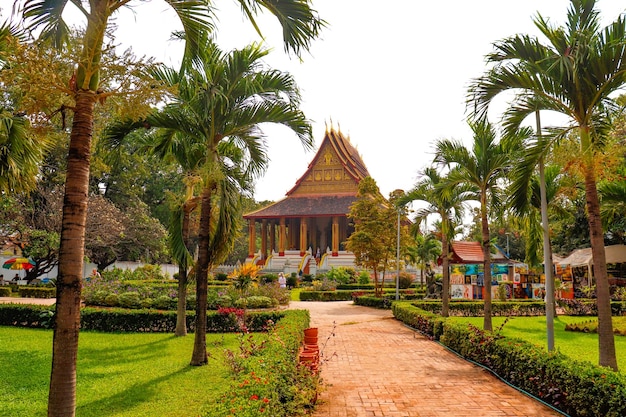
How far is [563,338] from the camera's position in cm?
1307

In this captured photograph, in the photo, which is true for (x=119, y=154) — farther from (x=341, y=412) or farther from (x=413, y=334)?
(x=413, y=334)

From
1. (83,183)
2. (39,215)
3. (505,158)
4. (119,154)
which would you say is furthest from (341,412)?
(39,215)

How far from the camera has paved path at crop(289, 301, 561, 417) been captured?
20.6 ft

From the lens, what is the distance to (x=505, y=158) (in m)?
11.6

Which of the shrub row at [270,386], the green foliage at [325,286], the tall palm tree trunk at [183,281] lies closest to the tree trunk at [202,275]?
the shrub row at [270,386]

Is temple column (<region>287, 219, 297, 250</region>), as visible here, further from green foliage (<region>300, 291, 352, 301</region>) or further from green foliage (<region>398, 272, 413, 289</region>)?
green foliage (<region>300, 291, 352, 301</region>)

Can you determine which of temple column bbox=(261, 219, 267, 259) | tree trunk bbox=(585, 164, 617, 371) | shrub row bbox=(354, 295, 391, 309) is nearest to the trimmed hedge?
shrub row bbox=(354, 295, 391, 309)

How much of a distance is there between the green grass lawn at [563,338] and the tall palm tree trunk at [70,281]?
7.26 m

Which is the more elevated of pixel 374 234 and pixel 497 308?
pixel 374 234

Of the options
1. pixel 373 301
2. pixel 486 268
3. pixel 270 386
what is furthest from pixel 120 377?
pixel 373 301

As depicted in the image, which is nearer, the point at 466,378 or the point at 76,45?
the point at 76,45

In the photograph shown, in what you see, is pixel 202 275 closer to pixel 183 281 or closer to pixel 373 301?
pixel 183 281

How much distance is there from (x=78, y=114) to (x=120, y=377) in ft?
17.6

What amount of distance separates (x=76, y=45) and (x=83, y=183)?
1.16m
